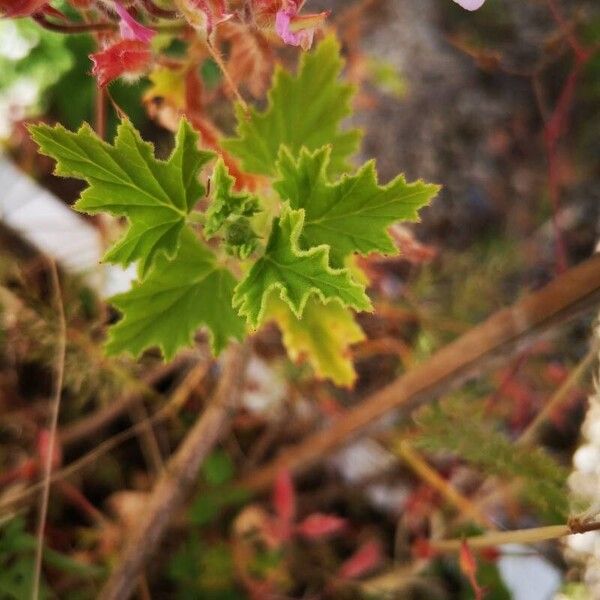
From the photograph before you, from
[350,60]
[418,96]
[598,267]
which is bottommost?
[598,267]

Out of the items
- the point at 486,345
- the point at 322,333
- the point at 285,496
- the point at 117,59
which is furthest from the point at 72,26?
the point at 285,496

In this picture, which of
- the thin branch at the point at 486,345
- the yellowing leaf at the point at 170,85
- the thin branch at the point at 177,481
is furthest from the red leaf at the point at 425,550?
the yellowing leaf at the point at 170,85

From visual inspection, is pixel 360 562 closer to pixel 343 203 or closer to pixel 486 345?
pixel 486 345

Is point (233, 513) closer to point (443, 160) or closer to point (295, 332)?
point (295, 332)

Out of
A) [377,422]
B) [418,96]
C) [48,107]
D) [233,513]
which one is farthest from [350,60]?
[233,513]

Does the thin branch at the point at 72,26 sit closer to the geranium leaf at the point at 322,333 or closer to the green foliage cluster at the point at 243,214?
the green foliage cluster at the point at 243,214
